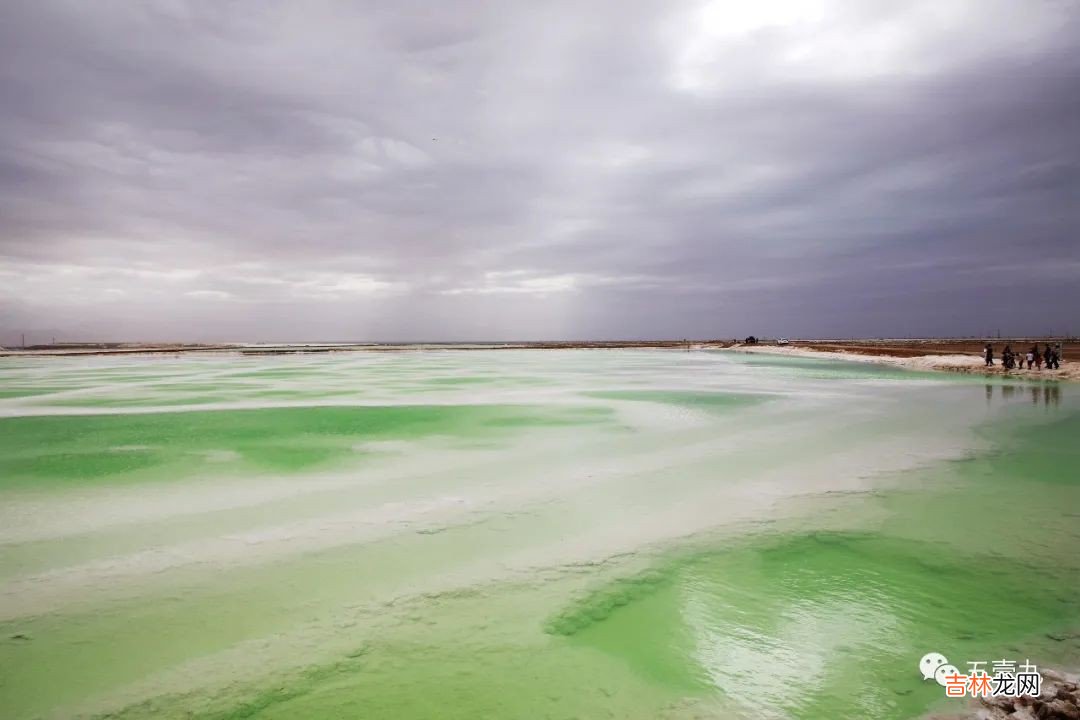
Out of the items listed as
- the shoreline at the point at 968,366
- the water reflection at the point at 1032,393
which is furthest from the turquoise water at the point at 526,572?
the shoreline at the point at 968,366

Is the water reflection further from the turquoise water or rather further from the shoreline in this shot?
the turquoise water

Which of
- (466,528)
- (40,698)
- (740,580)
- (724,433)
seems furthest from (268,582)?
(724,433)

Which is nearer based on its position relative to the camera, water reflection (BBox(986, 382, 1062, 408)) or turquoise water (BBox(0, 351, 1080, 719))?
turquoise water (BBox(0, 351, 1080, 719))

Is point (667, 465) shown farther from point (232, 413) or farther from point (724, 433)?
point (232, 413)

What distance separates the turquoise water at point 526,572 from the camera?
442 centimetres

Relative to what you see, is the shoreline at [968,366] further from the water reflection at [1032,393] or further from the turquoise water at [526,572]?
the turquoise water at [526,572]

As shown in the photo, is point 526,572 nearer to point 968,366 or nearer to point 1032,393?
point 1032,393

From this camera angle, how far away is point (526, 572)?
6570 mm

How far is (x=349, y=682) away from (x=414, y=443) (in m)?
9.80

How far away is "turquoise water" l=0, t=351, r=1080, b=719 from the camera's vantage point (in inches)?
174

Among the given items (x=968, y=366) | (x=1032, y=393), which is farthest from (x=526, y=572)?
(x=968, y=366)

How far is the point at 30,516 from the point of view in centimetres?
872

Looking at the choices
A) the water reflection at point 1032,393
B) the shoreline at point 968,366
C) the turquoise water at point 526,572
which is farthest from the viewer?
the shoreline at point 968,366

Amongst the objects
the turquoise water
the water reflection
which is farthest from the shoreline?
the turquoise water
